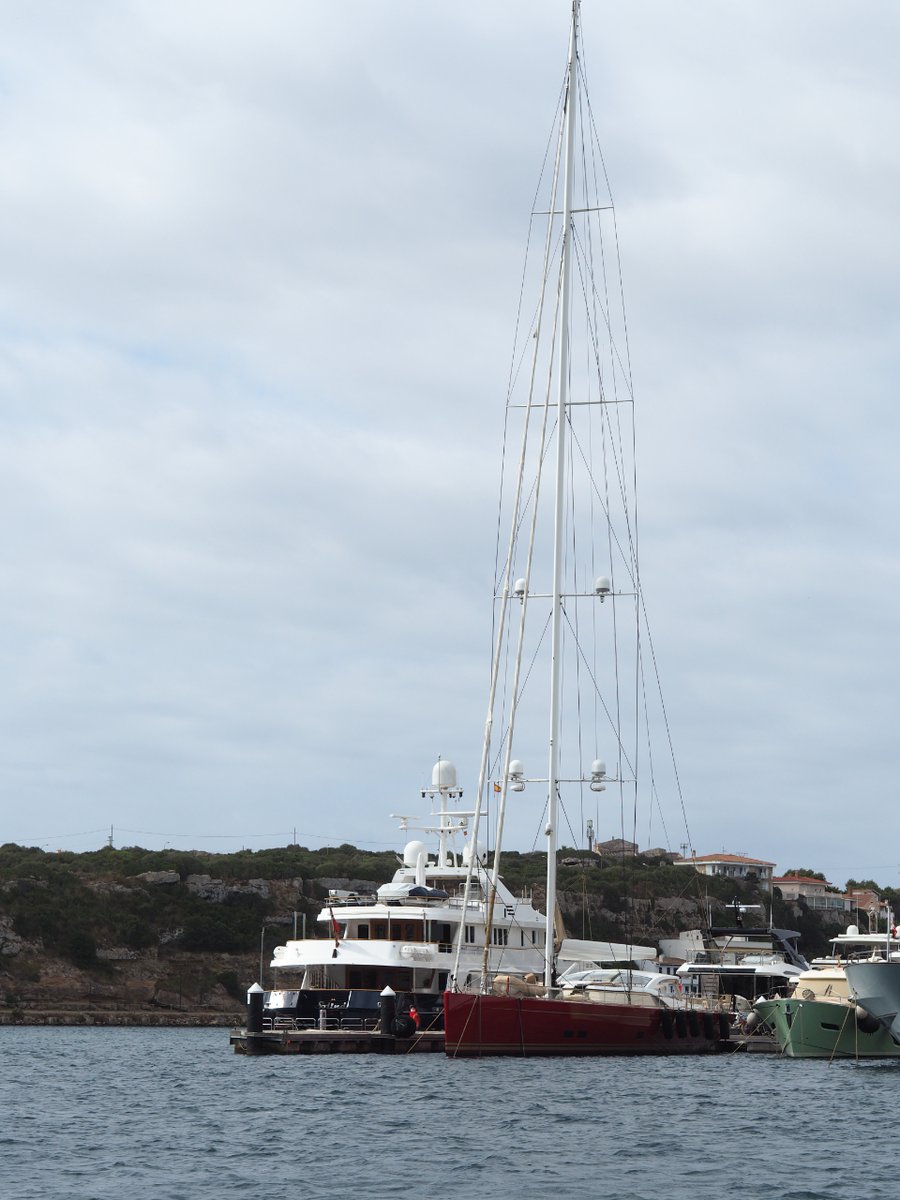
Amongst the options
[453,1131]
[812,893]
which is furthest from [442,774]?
[812,893]

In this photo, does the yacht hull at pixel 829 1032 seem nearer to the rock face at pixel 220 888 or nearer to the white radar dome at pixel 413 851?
the white radar dome at pixel 413 851

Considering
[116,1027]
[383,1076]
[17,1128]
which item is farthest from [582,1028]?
[116,1027]

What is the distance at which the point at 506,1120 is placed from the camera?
3309cm

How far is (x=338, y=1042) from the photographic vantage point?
49312 mm

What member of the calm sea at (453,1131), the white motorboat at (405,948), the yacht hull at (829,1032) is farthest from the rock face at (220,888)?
the yacht hull at (829,1032)

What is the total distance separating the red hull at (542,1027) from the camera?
41250mm

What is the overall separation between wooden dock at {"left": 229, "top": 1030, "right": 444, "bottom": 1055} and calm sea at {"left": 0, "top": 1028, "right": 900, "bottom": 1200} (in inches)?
18.8

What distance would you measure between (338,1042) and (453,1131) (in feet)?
59.6

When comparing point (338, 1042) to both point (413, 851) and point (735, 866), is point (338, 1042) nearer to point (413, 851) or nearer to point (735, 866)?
point (413, 851)

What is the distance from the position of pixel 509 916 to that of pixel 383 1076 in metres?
15.7

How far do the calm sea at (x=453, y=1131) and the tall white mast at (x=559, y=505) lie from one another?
5.18 meters

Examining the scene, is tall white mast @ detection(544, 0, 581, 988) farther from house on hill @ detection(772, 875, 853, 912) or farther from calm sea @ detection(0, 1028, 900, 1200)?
house on hill @ detection(772, 875, 853, 912)

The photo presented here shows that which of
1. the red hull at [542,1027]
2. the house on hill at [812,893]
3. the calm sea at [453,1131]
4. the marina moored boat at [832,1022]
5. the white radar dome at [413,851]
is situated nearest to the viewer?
the calm sea at [453,1131]

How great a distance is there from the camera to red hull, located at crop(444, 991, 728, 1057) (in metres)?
41.2
